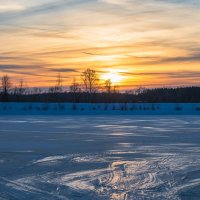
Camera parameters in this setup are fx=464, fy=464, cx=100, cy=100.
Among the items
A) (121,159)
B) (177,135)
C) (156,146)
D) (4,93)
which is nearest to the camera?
(121,159)

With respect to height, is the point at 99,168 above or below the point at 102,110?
below

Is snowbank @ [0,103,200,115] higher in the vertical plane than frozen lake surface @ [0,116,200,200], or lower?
higher

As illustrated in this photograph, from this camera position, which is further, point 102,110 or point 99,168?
point 102,110

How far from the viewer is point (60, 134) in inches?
602

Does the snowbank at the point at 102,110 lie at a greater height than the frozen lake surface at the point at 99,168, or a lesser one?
greater

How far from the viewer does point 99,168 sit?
328 inches

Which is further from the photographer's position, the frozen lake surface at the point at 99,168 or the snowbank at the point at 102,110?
the snowbank at the point at 102,110

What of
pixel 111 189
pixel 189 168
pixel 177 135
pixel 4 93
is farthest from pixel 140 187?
pixel 4 93

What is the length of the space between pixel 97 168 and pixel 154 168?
102cm

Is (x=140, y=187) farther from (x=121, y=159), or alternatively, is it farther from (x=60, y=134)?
(x=60, y=134)

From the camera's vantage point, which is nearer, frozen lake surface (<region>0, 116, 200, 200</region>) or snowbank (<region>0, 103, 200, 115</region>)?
frozen lake surface (<region>0, 116, 200, 200</region>)

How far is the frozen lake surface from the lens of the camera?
6332 millimetres

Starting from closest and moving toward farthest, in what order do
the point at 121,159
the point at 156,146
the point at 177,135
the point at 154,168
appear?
the point at 154,168
the point at 121,159
the point at 156,146
the point at 177,135

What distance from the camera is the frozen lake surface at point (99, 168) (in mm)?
6332
